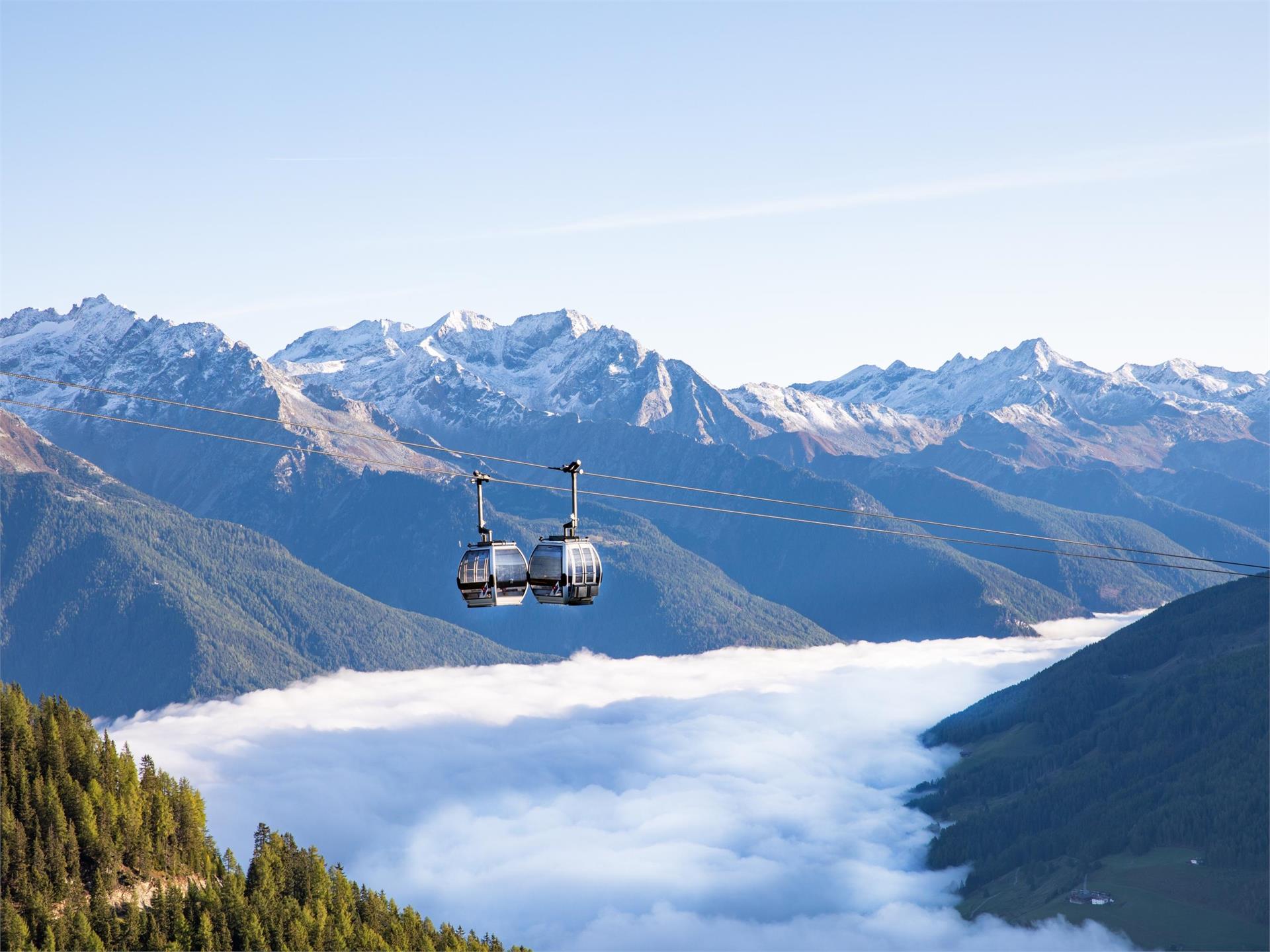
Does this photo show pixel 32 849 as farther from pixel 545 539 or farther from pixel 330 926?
pixel 545 539

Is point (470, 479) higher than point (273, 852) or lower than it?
A: higher

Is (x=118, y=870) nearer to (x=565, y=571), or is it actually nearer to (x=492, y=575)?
(x=492, y=575)

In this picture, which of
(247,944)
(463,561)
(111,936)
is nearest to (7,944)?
(111,936)

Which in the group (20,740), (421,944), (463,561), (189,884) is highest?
(463,561)

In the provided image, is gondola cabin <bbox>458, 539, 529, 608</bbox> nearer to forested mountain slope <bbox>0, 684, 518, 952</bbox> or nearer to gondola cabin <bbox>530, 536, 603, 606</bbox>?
gondola cabin <bbox>530, 536, 603, 606</bbox>

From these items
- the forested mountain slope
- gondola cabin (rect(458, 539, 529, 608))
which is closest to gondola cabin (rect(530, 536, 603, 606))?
gondola cabin (rect(458, 539, 529, 608))

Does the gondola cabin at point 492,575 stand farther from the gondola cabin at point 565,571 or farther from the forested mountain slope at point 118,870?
the forested mountain slope at point 118,870
